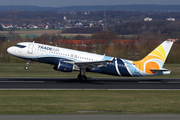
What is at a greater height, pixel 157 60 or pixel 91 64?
pixel 157 60

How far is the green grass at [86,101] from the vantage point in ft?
74.0

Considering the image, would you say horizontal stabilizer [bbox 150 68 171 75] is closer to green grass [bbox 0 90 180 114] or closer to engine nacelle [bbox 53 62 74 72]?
green grass [bbox 0 90 180 114]

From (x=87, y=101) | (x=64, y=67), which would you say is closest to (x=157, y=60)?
(x=64, y=67)

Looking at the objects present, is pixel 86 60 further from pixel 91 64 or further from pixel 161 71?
pixel 161 71

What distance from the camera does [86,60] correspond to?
4075 centimetres

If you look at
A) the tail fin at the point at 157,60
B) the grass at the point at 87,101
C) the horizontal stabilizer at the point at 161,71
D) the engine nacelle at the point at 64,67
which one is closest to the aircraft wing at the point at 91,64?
the engine nacelle at the point at 64,67

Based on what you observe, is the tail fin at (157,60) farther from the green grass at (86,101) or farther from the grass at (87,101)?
the green grass at (86,101)

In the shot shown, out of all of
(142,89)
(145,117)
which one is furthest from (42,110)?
(142,89)

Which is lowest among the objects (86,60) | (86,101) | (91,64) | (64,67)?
(86,101)

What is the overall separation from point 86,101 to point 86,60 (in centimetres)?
1499

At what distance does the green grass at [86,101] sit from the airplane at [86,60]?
26.5 feet

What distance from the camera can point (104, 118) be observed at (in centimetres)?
1956

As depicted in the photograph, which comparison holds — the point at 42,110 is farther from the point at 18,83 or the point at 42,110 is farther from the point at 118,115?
the point at 18,83

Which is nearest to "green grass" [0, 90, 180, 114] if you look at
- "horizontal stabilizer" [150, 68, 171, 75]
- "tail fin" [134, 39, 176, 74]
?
"horizontal stabilizer" [150, 68, 171, 75]
